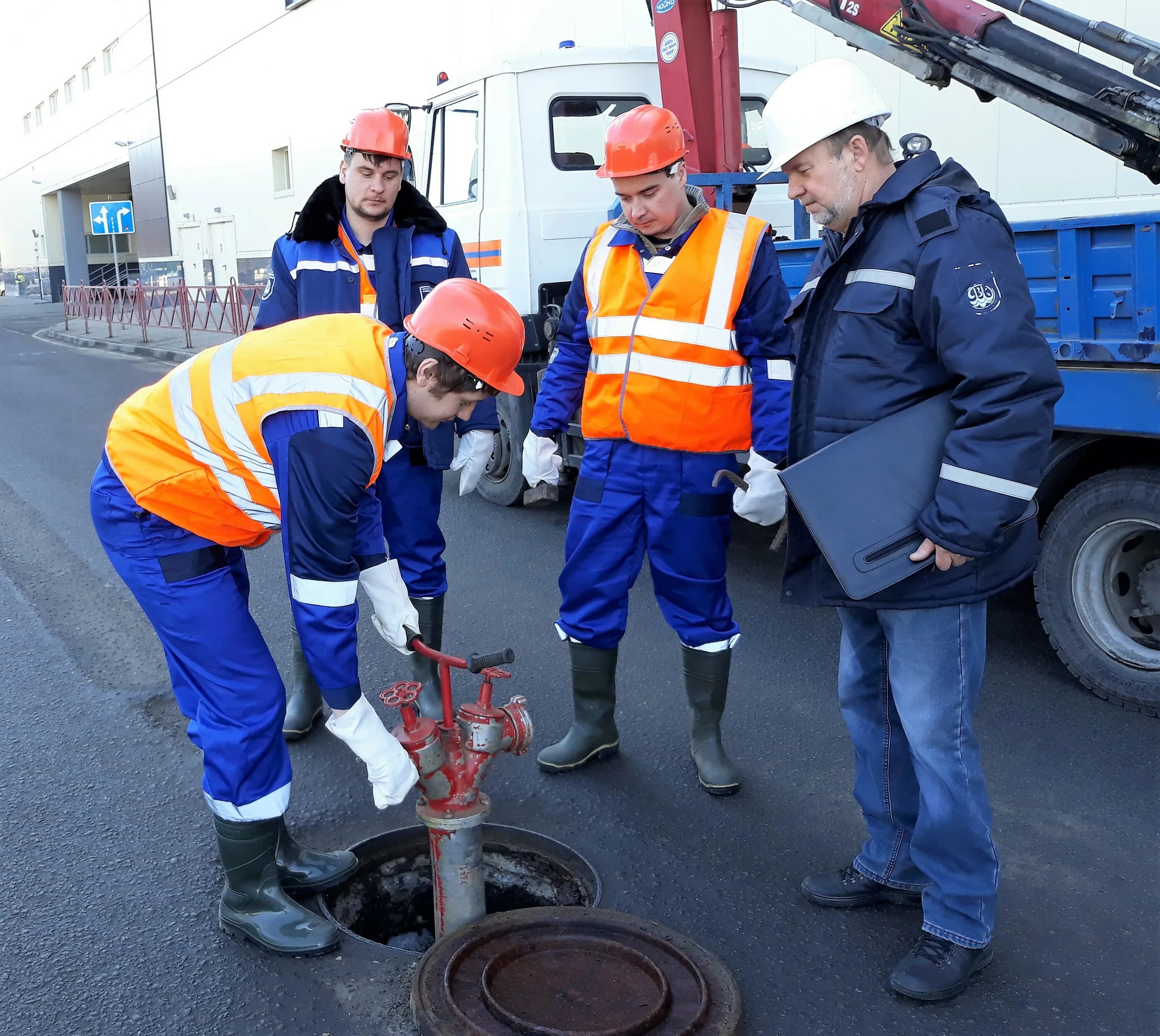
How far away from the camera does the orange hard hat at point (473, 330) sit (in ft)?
8.28

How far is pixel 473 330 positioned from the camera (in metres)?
2.53

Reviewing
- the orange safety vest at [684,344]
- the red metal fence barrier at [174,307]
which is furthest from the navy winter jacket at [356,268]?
the red metal fence barrier at [174,307]

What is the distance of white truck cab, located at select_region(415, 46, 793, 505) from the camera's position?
6523 mm

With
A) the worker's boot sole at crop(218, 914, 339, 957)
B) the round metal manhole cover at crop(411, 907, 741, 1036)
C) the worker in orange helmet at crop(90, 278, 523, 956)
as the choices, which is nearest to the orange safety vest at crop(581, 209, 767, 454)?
the worker in orange helmet at crop(90, 278, 523, 956)

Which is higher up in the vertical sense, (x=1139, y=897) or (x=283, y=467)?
(x=283, y=467)

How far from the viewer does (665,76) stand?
6535mm

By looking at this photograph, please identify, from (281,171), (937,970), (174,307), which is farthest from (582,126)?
(281,171)

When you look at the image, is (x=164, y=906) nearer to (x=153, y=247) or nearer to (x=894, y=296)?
(x=894, y=296)

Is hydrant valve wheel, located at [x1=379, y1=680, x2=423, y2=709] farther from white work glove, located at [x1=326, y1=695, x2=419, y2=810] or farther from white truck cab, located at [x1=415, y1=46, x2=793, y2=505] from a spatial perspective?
white truck cab, located at [x1=415, y1=46, x2=793, y2=505]

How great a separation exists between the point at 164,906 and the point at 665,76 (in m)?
5.23

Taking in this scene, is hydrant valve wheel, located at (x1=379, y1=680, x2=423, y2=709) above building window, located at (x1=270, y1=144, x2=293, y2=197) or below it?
below

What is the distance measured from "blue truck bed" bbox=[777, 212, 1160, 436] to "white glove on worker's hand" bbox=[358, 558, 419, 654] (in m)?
2.40

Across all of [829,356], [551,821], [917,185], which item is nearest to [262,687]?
[551,821]

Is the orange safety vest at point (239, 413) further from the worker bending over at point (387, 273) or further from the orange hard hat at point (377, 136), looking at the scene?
the orange hard hat at point (377, 136)
